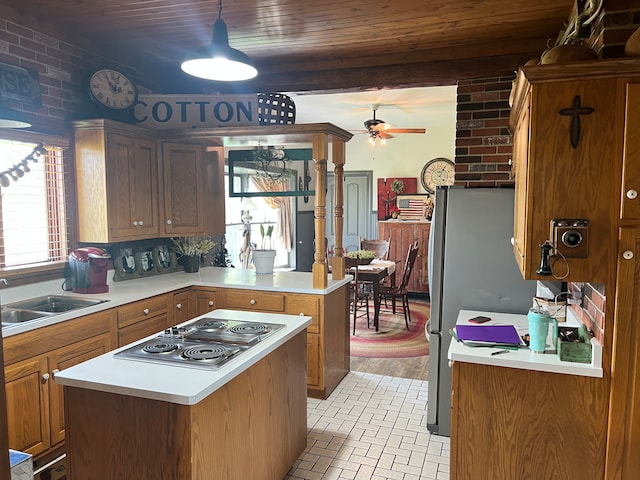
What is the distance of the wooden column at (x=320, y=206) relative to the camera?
341 centimetres

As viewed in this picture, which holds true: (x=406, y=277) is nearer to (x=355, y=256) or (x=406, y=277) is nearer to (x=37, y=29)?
(x=355, y=256)

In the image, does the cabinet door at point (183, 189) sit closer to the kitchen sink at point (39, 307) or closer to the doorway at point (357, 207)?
the kitchen sink at point (39, 307)

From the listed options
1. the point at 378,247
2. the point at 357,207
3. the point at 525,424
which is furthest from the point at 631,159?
the point at 357,207

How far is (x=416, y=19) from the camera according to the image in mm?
2971

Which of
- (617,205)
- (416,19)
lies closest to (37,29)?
(416,19)

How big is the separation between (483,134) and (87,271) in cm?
296

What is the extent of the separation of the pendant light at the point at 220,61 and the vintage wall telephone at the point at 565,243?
1538mm

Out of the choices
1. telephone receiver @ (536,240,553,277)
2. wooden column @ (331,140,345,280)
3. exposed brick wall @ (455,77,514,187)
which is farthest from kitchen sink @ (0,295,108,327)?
exposed brick wall @ (455,77,514,187)

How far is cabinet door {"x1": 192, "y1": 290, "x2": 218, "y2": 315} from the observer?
12.2 ft

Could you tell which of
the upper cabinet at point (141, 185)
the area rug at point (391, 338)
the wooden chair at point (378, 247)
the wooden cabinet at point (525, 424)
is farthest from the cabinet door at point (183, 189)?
the wooden chair at point (378, 247)

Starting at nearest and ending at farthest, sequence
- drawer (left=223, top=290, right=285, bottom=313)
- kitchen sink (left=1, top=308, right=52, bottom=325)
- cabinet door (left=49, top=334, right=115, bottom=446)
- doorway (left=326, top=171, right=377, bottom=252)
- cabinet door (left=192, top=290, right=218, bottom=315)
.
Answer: cabinet door (left=49, top=334, right=115, bottom=446), kitchen sink (left=1, top=308, right=52, bottom=325), drawer (left=223, top=290, right=285, bottom=313), cabinet door (left=192, top=290, right=218, bottom=315), doorway (left=326, top=171, right=377, bottom=252)

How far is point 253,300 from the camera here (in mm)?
3617

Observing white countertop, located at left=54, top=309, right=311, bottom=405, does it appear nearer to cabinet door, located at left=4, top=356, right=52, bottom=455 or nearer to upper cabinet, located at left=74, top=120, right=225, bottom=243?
cabinet door, located at left=4, top=356, right=52, bottom=455

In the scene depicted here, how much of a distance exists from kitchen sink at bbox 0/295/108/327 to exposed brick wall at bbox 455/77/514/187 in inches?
107
